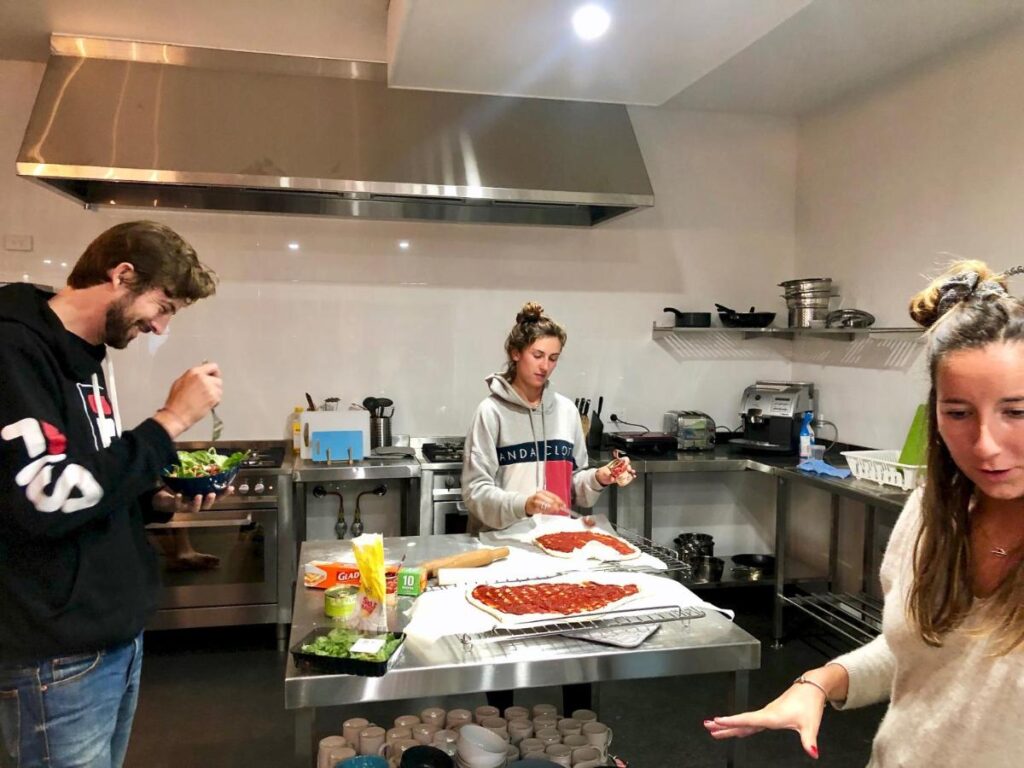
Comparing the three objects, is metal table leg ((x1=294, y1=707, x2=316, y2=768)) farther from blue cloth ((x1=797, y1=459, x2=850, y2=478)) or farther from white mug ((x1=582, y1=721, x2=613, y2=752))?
blue cloth ((x1=797, y1=459, x2=850, y2=478))

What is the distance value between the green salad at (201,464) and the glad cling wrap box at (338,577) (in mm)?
331

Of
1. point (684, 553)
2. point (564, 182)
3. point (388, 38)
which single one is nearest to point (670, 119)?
point (564, 182)

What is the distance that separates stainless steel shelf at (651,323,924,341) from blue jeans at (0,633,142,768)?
3.43 meters

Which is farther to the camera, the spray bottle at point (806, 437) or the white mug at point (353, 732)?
the spray bottle at point (806, 437)

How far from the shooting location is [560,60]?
319cm

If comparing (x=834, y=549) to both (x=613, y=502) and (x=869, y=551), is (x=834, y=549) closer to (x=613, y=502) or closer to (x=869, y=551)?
(x=869, y=551)

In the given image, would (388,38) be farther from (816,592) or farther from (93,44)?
(816,592)

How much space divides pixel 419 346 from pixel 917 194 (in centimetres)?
266

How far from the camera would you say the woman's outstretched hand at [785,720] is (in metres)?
1.08

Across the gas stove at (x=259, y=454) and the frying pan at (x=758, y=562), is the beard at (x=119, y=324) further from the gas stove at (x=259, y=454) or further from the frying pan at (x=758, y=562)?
the frying pan at (x=758, y=562)

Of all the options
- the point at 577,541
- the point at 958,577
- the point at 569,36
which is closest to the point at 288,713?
the point at 577,541

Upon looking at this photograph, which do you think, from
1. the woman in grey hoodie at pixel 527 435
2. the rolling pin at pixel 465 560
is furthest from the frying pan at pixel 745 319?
the rolling pin at pixel 465 560

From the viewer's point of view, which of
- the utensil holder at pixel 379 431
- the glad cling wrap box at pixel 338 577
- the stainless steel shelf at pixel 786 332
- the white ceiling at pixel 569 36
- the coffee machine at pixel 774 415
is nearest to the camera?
the glad cling wrap box at pixel 338 577

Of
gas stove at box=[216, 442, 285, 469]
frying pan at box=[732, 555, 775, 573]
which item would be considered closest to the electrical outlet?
gas stove at box=[216, 442, 285, 469]
